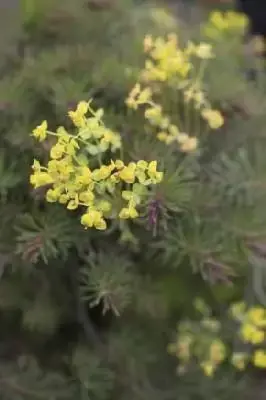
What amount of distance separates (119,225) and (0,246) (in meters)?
0.13

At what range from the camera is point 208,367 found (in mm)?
871

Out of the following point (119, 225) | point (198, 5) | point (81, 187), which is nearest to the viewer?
point (81, 187)

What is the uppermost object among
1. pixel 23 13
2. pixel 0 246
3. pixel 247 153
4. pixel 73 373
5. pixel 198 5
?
pixel 198 5

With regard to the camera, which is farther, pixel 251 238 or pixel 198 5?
pixel 198 5

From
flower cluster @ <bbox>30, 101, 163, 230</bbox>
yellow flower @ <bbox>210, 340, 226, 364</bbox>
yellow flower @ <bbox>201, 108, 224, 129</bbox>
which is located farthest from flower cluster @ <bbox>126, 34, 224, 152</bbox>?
yellow flower @ <bbox>210, 340, 226, 364</bbox>

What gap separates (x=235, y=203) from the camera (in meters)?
0.86

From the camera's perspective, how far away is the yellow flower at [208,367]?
0.87 meters

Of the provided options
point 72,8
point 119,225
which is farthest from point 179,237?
point 72,8

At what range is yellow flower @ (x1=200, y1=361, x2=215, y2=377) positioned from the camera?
0.87 m

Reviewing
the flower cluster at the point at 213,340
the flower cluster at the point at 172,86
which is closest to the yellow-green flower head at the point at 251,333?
the flower cluster at the point at 213,340

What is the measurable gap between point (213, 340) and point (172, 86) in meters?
0.29

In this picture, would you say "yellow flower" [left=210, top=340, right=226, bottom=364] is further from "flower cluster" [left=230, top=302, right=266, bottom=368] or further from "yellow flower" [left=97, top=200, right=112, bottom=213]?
"yellow flower" [left=97, top=200, right=112, bottom=213]

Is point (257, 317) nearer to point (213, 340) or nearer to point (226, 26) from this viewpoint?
point (213, 340)

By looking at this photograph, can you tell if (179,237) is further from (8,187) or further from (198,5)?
(198,5)
